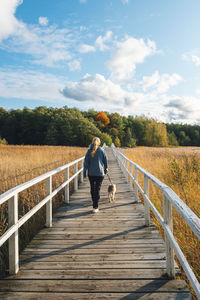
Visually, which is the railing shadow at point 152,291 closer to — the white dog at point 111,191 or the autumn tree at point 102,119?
the white dog at point 111,191

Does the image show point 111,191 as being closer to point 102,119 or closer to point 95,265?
point 95,265

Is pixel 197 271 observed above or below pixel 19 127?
below

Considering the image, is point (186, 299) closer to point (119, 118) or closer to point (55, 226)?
point (55, 226)

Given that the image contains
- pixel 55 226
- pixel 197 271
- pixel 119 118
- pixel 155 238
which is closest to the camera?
pixel 197 271

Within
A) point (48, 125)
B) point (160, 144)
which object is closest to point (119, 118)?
point (160, 144)

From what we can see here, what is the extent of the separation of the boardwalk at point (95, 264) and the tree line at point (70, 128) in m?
40.6

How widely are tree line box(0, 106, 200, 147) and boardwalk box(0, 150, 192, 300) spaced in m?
40.6

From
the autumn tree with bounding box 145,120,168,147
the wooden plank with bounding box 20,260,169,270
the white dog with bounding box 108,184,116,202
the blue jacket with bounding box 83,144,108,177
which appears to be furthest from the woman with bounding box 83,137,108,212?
the autumn tree with bounding box 145,120,168,147

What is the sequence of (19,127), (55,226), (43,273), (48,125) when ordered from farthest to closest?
(19,127) < (48,125) < (55,226) < (43,273)

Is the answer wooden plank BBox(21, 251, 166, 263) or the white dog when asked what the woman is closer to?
the white dog

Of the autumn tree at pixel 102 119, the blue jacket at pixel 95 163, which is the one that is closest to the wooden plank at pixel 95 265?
Answer: the blue jacket at pixel 95 163

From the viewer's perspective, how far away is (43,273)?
264 centimetres

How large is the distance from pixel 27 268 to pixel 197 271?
2469 millimetres

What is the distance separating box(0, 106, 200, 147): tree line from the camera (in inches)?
2242
